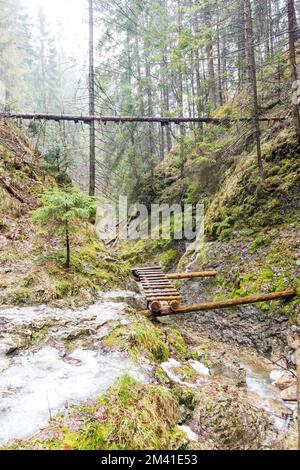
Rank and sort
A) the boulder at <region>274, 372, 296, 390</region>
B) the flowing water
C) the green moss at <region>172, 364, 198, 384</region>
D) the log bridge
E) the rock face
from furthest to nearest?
the log bridge → the rock face → the boulder at <region>274, 372, 296, 390</region> → the green moss at <region>172, 364, 198, 384</region> → the flowing water

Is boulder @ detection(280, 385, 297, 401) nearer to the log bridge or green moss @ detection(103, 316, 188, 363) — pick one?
green moss @ detection(103, 316, 188, 363)

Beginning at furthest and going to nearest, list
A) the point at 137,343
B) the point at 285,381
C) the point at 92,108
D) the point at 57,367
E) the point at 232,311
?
the point at 92,108 → the point at 232,311 → the point at 285,381 → the point at 137,343 → the point at 57,367

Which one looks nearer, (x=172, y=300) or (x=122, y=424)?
(x=122, y=424)

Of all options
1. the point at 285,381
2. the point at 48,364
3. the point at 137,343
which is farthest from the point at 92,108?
the point at 285,381

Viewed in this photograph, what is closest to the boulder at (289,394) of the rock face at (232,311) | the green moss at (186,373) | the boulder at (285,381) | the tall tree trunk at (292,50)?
the boulder at (285,381)

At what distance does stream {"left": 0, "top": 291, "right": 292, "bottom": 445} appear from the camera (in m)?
3.05

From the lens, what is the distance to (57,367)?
12.9 feet

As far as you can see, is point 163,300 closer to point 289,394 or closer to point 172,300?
point 172,300

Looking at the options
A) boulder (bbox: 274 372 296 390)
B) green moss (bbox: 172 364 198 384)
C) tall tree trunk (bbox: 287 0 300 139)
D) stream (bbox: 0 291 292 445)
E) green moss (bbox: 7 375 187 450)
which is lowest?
boulder (bbox: 274 372 296 390)

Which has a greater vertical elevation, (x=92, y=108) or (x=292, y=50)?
(x=92, y=108)

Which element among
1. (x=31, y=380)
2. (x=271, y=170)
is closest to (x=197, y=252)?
(x=271, y=170)

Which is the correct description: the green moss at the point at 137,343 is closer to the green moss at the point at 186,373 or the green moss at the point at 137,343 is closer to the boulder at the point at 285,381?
the green moss at the point at 186,373

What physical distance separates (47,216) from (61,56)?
179ft

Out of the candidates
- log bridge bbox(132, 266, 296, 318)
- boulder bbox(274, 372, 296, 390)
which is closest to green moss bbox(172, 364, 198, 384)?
boulder bbox(274, 372, 296, 390)
